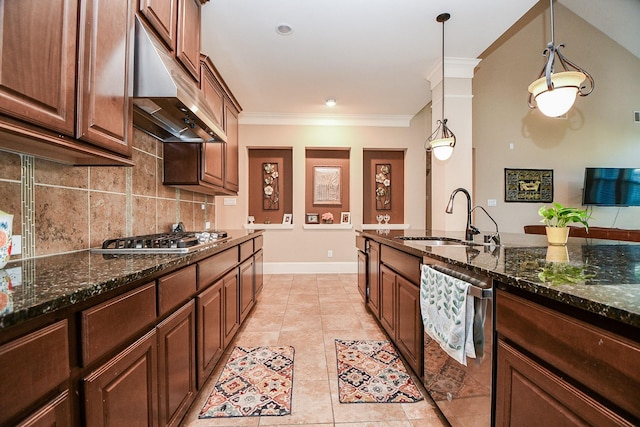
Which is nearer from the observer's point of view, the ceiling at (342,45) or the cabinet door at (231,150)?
the ceiling at (342,45)

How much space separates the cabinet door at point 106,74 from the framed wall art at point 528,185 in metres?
5.69

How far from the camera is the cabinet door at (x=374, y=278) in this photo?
2.53 metres

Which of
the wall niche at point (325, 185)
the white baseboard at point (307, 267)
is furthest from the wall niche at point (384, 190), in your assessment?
the white baseboard at point (307, 267)

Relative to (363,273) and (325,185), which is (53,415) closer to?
(363,273)

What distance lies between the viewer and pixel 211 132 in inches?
81.2

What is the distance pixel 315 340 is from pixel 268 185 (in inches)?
130

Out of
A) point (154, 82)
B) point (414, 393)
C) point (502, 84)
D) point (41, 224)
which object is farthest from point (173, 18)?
point (502, 84)

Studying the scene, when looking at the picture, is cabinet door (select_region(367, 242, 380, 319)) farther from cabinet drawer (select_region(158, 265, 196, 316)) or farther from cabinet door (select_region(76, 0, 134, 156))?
cabinet door (select_region(76, 0, 134, 156))

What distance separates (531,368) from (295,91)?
12.9 feet

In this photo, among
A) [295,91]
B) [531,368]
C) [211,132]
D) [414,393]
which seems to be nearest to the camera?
[531,368]

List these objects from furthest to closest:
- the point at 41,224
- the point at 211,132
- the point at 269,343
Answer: the point at 269,343, the point at 211,132, the point at 41,224

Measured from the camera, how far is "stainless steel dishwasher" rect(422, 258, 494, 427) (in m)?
1.02

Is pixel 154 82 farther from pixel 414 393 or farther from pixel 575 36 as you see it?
pixel 575 36

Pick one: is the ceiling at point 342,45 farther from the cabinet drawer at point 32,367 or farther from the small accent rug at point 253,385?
the small accent rug at point 253,385
